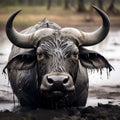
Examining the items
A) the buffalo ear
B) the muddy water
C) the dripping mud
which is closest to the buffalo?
the buffalo ear

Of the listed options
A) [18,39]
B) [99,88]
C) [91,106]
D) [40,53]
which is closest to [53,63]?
[40,53]

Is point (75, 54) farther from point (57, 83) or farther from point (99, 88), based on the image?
point (99, 88)

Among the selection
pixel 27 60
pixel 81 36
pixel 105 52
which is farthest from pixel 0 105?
pixel 105 52

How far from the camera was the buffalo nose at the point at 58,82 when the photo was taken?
755 centimetres

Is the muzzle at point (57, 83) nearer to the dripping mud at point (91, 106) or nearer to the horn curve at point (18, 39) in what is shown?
the dripping mud at point (91, 106)

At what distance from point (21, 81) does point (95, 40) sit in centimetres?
147

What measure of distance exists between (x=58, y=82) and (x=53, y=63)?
1.41ft

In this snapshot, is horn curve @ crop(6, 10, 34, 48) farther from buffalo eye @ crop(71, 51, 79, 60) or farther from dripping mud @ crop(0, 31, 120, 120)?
dripping mud @ crop(0, 31, 120, 120)

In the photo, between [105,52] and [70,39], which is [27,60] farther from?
[105,52]

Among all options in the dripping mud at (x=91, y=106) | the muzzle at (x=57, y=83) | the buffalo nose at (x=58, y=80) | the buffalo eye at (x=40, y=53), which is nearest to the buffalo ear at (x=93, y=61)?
the dripping mud at (x=91, y=106)

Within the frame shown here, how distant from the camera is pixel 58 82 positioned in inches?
297

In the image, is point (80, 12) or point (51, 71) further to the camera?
point (80, 12)

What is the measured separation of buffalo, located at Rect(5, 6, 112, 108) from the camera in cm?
776

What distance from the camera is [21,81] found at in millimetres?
9141
